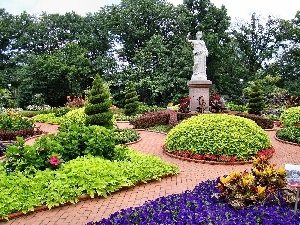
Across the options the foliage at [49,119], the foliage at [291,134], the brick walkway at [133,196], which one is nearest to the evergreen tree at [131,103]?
the foliage at [49,119]

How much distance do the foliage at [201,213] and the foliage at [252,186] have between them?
11 cm

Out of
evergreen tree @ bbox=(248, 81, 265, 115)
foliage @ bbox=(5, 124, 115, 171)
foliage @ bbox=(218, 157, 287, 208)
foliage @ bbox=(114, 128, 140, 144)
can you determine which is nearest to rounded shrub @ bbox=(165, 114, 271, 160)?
foliage @ bbox=(114, 128, 140, 144)

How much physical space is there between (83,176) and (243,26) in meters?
32.8

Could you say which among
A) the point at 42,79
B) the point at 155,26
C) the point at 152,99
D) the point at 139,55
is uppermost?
the point at 155,26

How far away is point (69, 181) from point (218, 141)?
445 cm

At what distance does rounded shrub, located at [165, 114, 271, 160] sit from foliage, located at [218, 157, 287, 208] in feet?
11.5

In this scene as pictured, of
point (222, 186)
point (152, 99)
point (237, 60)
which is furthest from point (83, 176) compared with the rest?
point (237, 60)

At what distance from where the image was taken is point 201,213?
438cm

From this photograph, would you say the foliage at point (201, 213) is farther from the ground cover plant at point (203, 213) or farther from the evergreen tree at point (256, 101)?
the evergreen tree at point (256, 101)

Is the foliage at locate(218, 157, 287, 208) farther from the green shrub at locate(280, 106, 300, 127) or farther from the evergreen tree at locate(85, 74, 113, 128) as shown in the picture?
the green shrub at locate(280, 106, 300, 127)

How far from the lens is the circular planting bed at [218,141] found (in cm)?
879

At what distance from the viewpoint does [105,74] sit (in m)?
30.6

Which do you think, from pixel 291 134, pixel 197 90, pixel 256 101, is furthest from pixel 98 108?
pixel 256 101

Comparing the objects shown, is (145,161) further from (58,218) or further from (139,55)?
(139,55)
